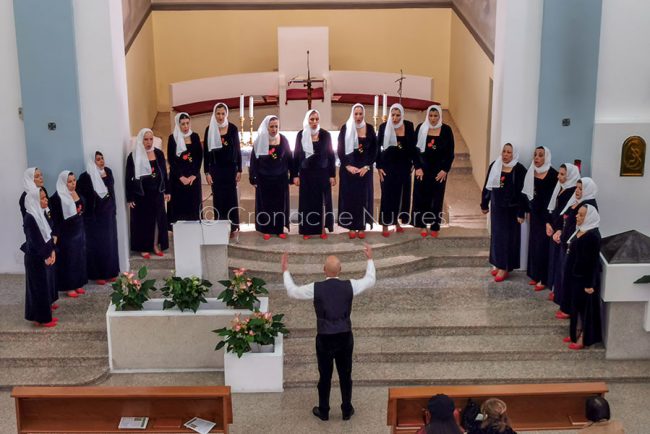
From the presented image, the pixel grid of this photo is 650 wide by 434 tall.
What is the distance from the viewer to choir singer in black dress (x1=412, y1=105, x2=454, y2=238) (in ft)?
42.3

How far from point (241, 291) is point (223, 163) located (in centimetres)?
230

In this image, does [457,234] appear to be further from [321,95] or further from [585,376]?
[321,95]

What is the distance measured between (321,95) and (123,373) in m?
7.23

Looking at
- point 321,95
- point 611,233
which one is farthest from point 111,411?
point 321,95

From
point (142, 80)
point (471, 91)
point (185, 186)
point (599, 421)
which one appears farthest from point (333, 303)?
point (142, 80)

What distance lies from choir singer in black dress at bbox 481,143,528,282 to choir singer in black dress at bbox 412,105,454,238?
0.62 m

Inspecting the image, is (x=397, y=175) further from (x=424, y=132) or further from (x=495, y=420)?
(x=495, y=420)

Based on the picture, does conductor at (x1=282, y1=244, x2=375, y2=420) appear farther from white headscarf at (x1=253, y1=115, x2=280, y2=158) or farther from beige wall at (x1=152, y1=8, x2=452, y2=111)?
beige wall at (x1=152, y1=8, x2=452, y2=111)

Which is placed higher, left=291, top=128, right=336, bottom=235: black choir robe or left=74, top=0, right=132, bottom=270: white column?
left=74, top=0, right=132, bottom=270: white column

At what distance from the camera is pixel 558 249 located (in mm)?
11961

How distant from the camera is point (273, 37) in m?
19.1

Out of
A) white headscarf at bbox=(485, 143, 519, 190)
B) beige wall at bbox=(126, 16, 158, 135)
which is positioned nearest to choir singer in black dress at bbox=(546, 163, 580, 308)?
white headscarf at bbox=(485, 143, 519, 190)

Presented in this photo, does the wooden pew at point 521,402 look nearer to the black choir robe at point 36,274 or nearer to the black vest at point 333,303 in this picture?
the black vest at point 333,303

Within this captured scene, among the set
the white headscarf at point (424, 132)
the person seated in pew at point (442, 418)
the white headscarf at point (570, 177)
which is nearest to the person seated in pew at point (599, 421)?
the person seated in pew at point (442, 418)
